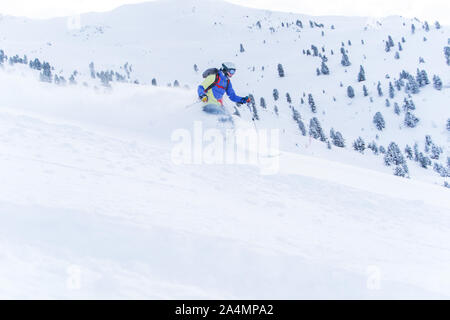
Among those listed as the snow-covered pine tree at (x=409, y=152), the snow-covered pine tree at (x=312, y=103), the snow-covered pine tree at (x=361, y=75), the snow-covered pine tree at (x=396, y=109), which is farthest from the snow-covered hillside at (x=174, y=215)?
the snow-covered pine tree at (x=361, y=75)

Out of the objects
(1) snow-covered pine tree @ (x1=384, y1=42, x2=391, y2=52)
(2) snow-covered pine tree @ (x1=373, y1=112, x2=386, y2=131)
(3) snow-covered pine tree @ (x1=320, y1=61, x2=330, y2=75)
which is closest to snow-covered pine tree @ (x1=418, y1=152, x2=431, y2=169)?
(2) snow-covered pine tree @ (x1=373, y1=112, x2=386, y2=131)

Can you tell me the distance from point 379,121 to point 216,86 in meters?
22.4

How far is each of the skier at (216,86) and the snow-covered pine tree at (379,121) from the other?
21732 mm

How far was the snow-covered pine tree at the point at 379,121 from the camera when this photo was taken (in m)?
28.2

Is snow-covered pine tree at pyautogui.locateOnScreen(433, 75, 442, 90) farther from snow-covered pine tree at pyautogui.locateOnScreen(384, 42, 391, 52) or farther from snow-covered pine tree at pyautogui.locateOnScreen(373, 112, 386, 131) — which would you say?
snow-covered pine tree at pyautogui.locateOnScreen(384, 42, 391, 52)

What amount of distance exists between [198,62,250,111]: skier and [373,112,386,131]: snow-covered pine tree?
71.3ft

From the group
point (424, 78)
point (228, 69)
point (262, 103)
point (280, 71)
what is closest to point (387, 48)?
point (424, 78)

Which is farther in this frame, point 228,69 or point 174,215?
point 228,69

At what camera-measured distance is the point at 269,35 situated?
5416cm

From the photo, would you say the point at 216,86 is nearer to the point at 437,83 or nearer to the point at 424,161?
the point at 424,161

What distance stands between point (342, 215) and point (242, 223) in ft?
5.80

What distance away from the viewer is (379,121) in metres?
28.5

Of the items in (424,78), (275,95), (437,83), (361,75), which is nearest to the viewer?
(437,83)

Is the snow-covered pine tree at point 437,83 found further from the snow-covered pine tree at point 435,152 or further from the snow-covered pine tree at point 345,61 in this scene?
the snow-covered pine tree at point 345,61
